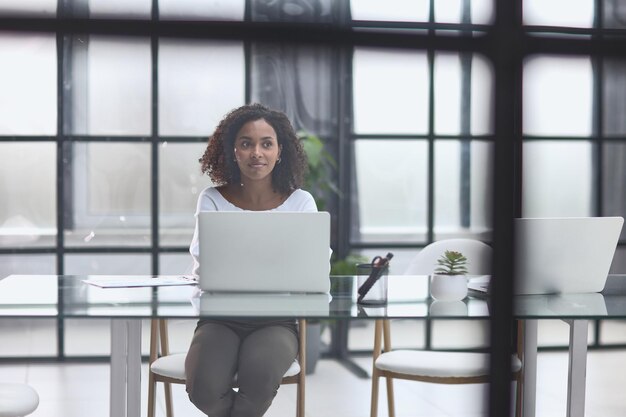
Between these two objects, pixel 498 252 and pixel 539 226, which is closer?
pixel 498 252

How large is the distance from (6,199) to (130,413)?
2.80 meters

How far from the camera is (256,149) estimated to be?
2.97 metres

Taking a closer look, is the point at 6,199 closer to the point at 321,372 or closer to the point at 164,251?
the point at 164,251

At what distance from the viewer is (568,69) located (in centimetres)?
504

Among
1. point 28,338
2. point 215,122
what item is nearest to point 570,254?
point 215,122

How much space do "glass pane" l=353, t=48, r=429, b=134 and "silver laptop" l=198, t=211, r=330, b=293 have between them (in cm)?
290

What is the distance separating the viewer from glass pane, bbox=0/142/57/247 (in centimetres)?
466

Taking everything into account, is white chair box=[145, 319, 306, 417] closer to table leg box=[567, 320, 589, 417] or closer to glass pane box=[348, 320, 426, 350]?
table leg box=[567, 320, 589, 417]

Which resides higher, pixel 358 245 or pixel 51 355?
pixel 358 245

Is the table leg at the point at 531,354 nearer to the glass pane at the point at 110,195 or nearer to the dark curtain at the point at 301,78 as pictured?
the dark curtain at the point at 301,78

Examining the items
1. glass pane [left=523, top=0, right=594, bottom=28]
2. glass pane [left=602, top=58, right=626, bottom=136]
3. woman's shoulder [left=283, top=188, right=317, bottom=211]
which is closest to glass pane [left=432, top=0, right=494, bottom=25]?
glass pane [left=523, top=0, right=594, bottom=28]

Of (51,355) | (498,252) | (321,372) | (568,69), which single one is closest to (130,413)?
(498,252)

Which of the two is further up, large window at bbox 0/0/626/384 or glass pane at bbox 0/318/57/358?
large window at bbox 0/0/626/384

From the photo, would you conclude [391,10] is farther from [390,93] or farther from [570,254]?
[570,254]
